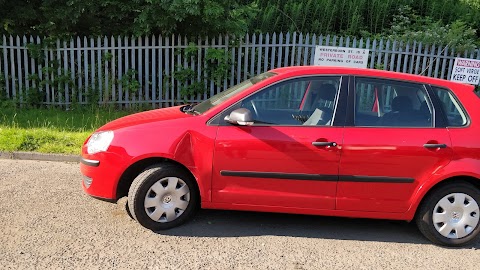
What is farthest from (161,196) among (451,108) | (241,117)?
(451,108)

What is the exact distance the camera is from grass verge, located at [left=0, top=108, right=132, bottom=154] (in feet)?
21.2

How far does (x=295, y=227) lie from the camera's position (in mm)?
4430

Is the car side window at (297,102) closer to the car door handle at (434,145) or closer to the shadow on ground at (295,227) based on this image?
the car door handle at (434,145)

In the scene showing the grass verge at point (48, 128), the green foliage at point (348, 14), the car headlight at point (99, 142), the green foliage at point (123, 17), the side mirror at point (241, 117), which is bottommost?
the grass verge at point (48, 128)

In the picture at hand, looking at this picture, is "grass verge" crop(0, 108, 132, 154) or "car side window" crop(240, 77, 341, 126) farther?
"grass verge" crop(0, 108, 132, 154)

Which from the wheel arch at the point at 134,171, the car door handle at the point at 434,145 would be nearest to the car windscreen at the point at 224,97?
the wheel arch at the point at 134,171

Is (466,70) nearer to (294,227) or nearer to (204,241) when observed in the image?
(294,227)

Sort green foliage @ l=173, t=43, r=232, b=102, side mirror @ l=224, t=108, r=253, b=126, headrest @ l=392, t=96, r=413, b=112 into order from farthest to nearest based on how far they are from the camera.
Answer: green foliage @ l=173, t=43, r=232, b=102 < headrest @ l=392, t=96, r=413, b=112 < side mirror @ l=224, t=108, r=253, b=126

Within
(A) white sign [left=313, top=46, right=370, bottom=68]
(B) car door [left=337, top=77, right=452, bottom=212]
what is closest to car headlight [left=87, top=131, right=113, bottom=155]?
(B) car door [left=337, top=77, right=452, bottom=212]

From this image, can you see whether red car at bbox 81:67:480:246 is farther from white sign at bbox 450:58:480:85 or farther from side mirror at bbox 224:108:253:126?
white sign at bbox 450:58:480:85

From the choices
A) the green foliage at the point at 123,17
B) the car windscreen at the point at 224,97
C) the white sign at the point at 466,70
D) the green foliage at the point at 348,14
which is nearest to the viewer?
the car windscreen at the point at 224,97

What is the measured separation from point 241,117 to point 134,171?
1.22 metres

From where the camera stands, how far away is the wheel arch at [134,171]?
4.16 metres

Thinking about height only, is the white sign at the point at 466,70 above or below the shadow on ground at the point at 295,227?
above
